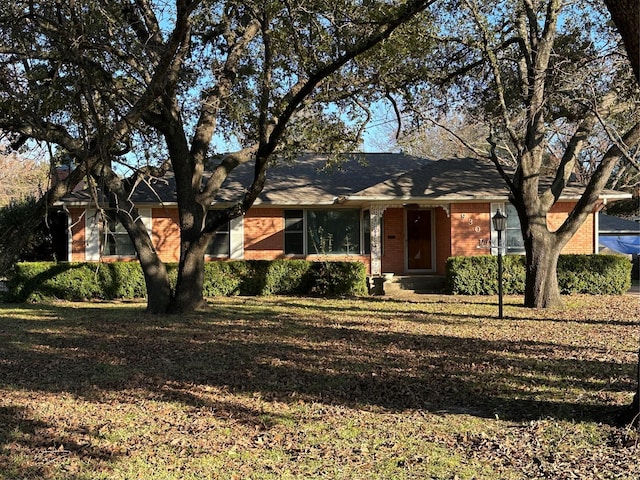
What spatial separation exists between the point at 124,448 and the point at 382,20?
711cm

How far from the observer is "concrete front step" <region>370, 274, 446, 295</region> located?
18391 millimetres

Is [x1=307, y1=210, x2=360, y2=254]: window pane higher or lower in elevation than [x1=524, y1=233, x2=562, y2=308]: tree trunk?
higher

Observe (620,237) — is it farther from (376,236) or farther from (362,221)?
(376,236)

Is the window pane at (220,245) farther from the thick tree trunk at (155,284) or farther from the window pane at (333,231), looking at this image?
the thick tree trunk at (155,284)

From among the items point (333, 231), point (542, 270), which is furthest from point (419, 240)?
point (542, 270)

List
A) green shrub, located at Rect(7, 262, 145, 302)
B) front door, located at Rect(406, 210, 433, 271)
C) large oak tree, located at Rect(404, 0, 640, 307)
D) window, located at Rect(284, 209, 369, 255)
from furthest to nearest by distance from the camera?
front door, located at Rect(406, 210, 433, 271) < window, located at Rect(284, 209, 369, 255) < green shrub, located at Rect(7, 262, 145, 302) < large oak tree, located at Rect(404, 0, 640, 307)

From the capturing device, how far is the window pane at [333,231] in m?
20.1

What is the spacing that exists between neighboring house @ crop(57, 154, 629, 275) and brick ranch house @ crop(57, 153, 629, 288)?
0.03 metres

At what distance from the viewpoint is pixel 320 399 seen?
657cm

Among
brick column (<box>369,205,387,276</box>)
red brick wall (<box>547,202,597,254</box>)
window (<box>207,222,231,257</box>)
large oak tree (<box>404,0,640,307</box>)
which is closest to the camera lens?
large oak tree (<box>404,0,640,307</box>)

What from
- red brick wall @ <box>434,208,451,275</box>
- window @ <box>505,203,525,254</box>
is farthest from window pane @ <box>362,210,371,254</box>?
window @ <box>505,203,525,254</box>

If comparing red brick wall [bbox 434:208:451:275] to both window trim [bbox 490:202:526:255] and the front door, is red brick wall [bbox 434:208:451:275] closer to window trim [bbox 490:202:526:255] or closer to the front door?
the front door

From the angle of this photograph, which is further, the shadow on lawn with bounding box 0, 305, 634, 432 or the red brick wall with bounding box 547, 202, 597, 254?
the red brick wall with bounding box 547, 202, 597, 254

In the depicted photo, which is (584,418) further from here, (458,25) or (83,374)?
(458,25)
